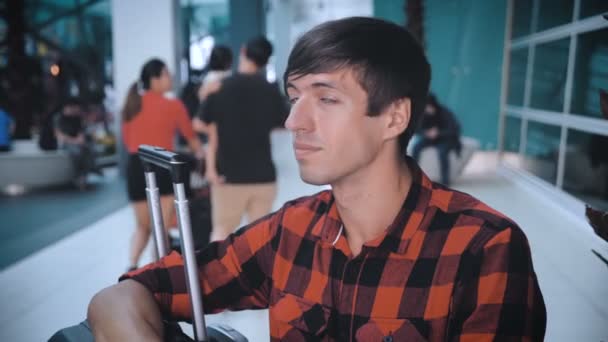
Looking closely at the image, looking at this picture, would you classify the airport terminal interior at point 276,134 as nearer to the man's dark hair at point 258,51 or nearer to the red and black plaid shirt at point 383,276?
the man's dark hair at point 258,51

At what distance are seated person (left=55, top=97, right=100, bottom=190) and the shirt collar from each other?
6472 mm

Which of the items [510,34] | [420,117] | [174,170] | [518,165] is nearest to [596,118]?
[518,165]

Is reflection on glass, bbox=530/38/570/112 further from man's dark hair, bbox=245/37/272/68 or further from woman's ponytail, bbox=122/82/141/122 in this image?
woman's ponytail, bbox=122/82/141/122

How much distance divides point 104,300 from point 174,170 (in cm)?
34

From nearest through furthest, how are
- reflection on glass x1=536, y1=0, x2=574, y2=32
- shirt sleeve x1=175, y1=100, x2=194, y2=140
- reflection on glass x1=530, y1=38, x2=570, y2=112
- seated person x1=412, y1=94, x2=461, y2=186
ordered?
1. shirt sleeve x1=175, y1=100, x2=194, y2=140
2. reflection on glass x1=536, y1=0, x2=574, y2=32
3. reflection on glass x1=530, y1=38, x2=570, y2=112
4. seated person x1=412, y1=94, x2=461, y2=186

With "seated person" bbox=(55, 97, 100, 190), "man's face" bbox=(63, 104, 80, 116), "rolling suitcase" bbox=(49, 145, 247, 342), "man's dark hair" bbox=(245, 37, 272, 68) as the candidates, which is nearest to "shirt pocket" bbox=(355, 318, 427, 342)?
"rolling suitcase" bbox=(49, 145, 247, 342)

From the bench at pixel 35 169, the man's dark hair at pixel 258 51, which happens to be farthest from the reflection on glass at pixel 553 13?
the bench at pixel 35 169

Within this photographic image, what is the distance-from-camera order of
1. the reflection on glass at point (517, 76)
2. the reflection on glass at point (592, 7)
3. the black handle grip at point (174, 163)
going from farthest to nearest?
the reflection on glass at point (517, 76) → the reflection on glass at point (592, 7) → the black handle grip at point (174, 163)

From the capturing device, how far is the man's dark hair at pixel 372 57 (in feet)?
3.49

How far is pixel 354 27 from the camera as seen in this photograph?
3.56 ft

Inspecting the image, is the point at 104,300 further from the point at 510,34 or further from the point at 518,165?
the point at 510,34

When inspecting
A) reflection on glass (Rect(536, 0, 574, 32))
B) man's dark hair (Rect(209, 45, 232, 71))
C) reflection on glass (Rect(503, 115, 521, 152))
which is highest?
reflection on glass (Rect(536, 0, 574, 32))

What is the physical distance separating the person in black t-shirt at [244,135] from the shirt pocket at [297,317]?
1.86 metres

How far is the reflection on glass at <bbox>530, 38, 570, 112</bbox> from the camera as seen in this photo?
19.3 feet
